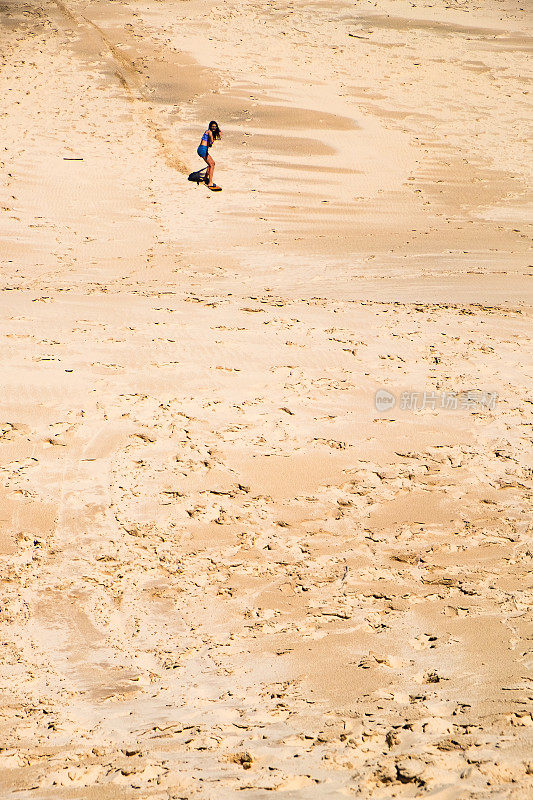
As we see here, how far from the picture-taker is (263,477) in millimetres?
4801

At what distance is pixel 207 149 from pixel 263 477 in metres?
7.25

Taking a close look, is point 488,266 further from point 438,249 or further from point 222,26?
point 222,26

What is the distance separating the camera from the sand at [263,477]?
298 centimetres

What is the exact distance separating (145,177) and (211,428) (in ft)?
23.1

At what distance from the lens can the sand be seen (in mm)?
2977

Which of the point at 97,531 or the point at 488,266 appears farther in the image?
the point at 488,266

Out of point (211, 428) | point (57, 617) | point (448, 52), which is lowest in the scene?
point (57, 617)

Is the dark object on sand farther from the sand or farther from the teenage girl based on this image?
the sand

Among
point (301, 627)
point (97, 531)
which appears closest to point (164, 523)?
point (97, 531)

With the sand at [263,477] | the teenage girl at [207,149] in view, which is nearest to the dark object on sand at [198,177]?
the teenage girl at [207,149]

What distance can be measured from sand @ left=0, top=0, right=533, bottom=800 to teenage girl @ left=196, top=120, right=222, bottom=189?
11.7 inches

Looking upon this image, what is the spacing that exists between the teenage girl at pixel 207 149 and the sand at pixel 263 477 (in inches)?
11.7

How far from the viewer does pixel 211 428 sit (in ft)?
16.9

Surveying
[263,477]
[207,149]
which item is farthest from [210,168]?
[263,477]
